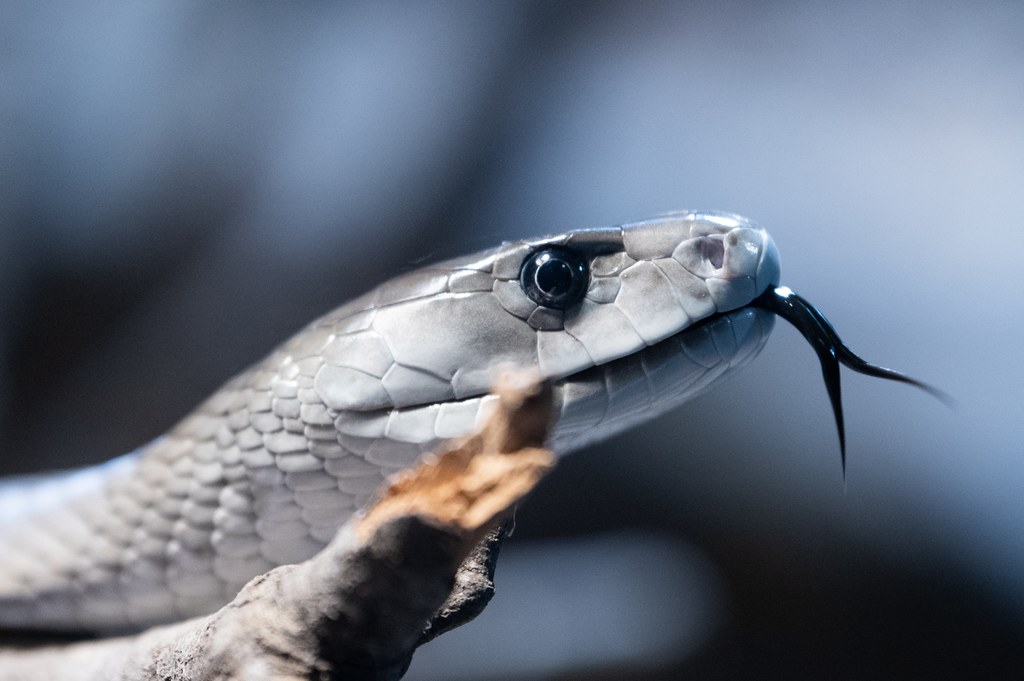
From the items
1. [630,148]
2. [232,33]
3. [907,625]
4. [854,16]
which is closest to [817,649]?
[907,625]

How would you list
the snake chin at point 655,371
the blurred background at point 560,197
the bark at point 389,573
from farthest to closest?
the blurred background at point 560,197
the snake chin at point 655,371
the bark at point 389,573

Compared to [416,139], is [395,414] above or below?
below

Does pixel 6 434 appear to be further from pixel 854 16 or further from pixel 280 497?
pixel 854 16

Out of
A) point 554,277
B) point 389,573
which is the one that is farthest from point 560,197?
point 389,573

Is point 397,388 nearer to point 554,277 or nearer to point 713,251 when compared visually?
point 554,277

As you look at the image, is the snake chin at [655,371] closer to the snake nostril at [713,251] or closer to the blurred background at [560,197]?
the snake nostril at [713,251]

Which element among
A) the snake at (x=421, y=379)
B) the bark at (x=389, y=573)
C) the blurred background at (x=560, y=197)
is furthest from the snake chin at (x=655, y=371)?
the blurred background at (x=560, y=197)
